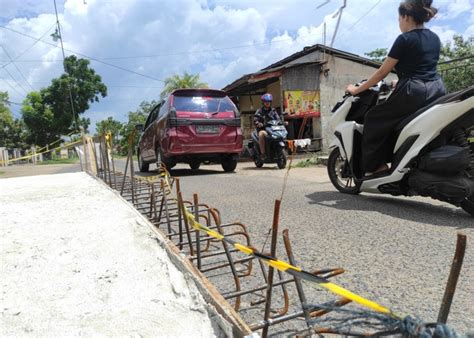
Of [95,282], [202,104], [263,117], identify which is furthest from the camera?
[263,117]

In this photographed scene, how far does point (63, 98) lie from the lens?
37.6 meters

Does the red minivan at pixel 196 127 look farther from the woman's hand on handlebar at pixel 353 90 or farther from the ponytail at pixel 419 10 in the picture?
Result: the ponytail at pixel 419 10

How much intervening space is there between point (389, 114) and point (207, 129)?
5.01m

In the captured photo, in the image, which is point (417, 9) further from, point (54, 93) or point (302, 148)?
point (54, 93)

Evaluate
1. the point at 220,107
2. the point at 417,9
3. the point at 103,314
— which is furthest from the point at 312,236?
the point at 220,107

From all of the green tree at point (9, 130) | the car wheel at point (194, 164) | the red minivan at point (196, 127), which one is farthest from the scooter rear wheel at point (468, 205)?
the green tree at point (9, 130)

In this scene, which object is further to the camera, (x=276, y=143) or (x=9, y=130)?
(x=9, y=130)

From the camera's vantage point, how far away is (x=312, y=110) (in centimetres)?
1688

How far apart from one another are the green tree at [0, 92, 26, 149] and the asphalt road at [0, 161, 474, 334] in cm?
5606

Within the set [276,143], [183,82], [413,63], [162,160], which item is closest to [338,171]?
[413,63]

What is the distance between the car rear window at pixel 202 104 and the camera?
876cm

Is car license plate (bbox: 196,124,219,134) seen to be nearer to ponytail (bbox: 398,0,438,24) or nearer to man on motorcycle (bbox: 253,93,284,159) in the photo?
man on motorcycle (bbox: 253,93,284,159)

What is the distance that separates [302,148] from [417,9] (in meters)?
12.0

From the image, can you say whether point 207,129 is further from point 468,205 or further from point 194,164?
point 468,205
